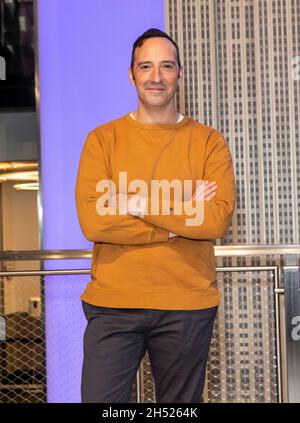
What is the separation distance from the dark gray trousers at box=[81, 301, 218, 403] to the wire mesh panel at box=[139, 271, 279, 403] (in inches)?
55.3

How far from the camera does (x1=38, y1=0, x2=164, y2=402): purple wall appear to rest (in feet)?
10.8

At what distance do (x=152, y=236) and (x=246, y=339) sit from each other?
1612mm

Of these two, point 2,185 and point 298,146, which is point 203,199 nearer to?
point 298,146

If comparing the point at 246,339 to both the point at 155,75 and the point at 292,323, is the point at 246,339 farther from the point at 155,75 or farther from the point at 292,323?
the point at 155,75

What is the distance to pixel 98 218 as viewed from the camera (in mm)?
1835

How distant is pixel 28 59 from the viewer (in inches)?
133

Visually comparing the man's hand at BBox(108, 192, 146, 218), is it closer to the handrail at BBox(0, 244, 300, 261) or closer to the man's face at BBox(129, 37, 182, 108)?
the man's face at BBox(129, 37, 182, 108)

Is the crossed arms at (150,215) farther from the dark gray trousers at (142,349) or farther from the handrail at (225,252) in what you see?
the handrail at (225,252)

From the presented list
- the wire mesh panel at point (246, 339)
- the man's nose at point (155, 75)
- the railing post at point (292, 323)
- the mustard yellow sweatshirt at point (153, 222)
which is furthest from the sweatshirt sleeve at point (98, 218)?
the wire mesh panel at point (246, 339)

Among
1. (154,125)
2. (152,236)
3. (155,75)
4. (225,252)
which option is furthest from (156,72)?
(225,252)

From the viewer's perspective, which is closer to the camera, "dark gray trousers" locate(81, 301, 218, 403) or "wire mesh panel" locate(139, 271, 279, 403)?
"dark gray trousers" locate(81, 301, 218, 403)

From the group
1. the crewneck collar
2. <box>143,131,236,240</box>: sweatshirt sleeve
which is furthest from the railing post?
the crewneck collar

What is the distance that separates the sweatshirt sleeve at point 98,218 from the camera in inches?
70.8
